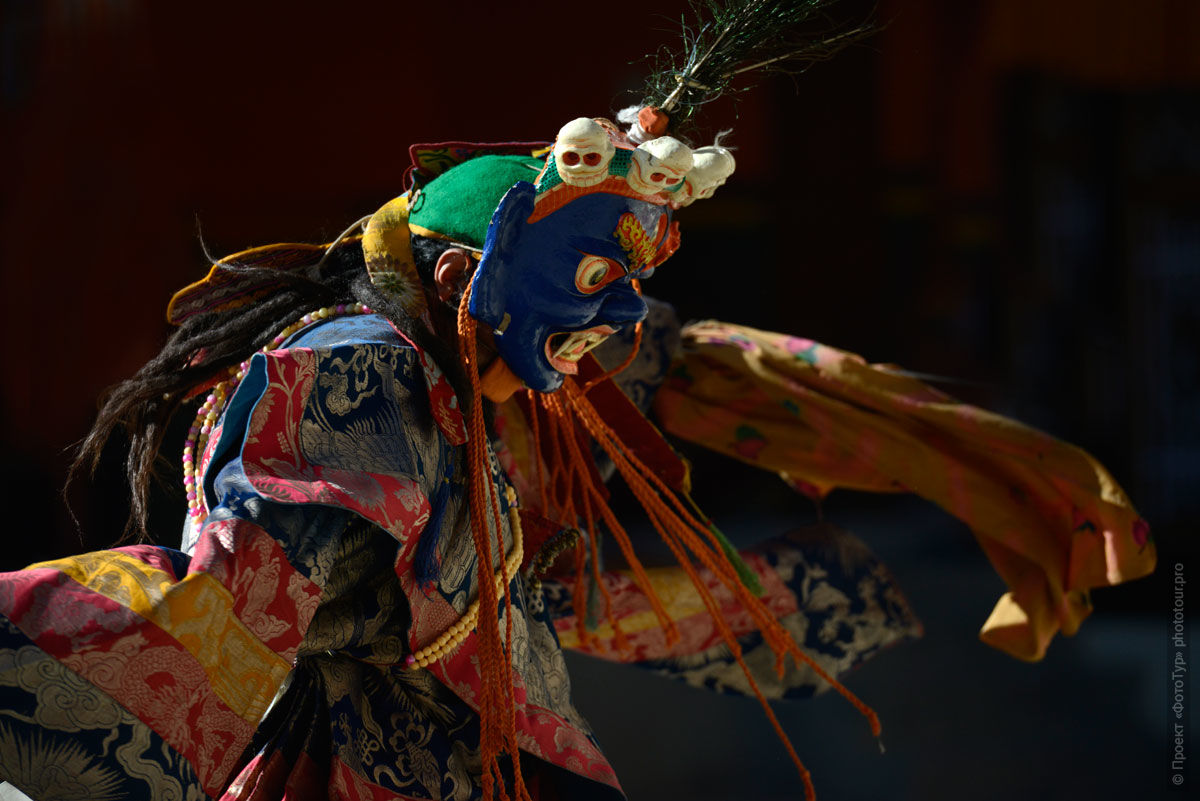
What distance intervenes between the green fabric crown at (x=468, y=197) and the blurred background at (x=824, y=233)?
70cm

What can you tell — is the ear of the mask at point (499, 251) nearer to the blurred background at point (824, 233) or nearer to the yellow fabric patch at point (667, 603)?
the yellow fabric patch at point (667, 603)

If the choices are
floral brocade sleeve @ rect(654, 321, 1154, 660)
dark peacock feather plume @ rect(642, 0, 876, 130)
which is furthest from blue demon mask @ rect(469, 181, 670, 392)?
floral brocade sleeve @ rect(654, 321, 1154, 660)

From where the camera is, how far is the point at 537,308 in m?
1.19

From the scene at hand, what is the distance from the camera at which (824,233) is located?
3.41 meters

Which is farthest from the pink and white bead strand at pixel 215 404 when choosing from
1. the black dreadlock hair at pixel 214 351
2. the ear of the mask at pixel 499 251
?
the ear of the mask at pixel 499 251

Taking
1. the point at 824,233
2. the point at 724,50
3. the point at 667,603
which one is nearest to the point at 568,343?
the point at 724,50

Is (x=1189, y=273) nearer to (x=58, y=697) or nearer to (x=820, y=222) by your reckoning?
(x=820, y=222)

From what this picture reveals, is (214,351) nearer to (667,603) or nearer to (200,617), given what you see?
(200,617)

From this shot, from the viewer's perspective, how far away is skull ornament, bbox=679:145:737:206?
1.22 meters

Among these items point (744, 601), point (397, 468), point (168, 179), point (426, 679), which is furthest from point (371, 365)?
point (168, 179)

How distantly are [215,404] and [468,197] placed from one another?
12.6 inches

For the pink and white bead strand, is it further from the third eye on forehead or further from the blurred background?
the blurred background

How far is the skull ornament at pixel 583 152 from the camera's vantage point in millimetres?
1124

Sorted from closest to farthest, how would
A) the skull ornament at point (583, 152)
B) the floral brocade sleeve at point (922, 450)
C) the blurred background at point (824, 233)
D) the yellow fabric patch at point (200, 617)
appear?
1. the yellow fabric patch at point (200, 617)
2. the skull ornament at point (583, 152)
3. the floral brocade sleeve at point (922, 450)
4. the blurred background at point (824, 233)
